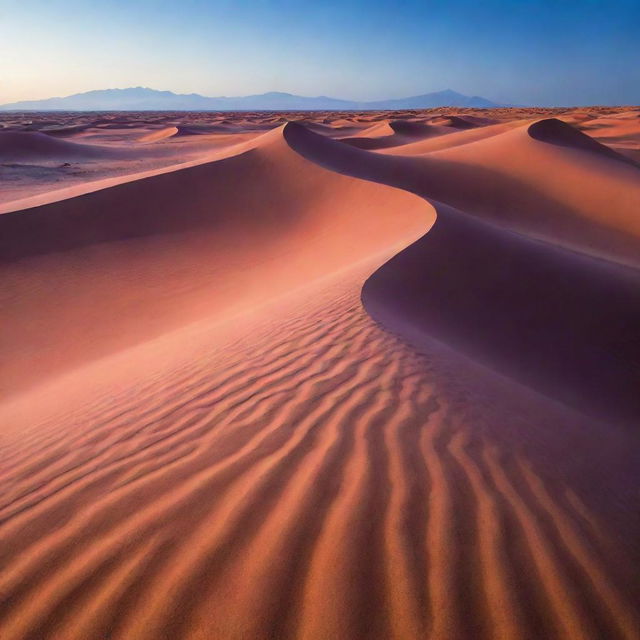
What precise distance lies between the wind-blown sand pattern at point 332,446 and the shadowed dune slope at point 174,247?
0.28 ft

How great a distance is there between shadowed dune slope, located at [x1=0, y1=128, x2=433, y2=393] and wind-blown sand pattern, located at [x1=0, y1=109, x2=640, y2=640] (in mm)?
86

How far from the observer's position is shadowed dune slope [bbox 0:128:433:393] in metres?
6.75

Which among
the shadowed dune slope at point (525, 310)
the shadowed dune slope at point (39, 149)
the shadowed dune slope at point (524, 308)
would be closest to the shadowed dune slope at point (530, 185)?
the shadowed dune slope at point (524, 308)

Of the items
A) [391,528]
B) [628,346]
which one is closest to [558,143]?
[628,346]

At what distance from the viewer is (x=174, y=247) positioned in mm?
9781

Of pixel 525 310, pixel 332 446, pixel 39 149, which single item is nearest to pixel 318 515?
pixel 332 446

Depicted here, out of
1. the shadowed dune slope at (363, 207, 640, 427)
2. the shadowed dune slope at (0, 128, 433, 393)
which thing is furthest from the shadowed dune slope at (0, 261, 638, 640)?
the shadowed dune slope at (0, 128, 433, 393)

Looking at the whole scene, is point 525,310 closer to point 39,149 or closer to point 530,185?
point 530,185

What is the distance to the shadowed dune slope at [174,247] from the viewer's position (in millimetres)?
6754

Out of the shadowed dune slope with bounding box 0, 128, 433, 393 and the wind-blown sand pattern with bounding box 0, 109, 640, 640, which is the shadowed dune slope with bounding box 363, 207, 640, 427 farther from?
the shadowed dune slope with bounding box 0, 128, 433, 393

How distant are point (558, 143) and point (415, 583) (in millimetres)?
20104

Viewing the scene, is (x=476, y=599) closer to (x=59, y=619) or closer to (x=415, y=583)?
(x=415, y=583)

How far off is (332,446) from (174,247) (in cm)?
836

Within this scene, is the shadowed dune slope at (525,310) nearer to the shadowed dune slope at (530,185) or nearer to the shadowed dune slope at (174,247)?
the shadowed dune slope at (174,247)
